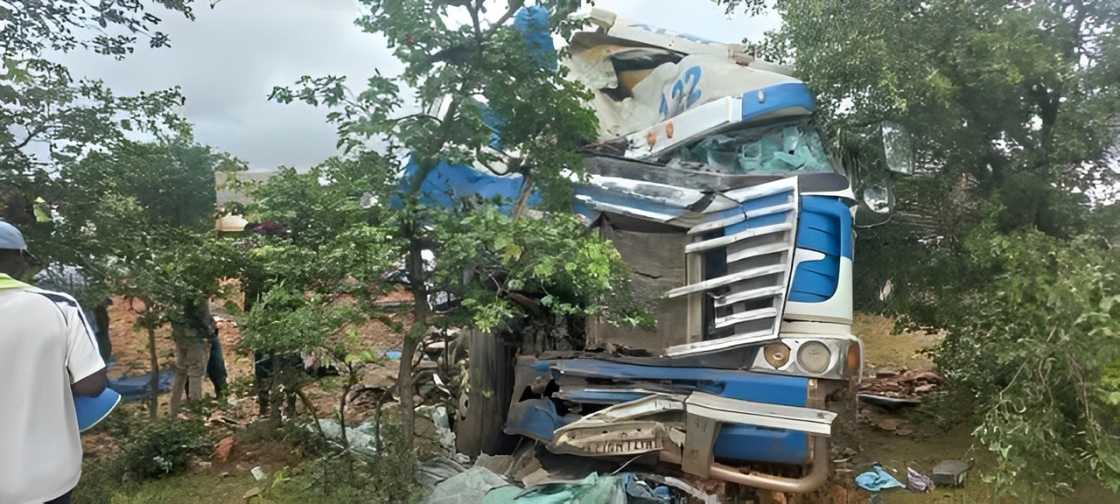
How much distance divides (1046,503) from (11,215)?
7.27 m

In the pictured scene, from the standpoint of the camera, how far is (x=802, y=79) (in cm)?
555

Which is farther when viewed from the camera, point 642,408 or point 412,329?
point 642,408

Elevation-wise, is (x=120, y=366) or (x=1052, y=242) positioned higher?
(x=1052, y=242)

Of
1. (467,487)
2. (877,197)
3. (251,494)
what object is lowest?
(251,494)

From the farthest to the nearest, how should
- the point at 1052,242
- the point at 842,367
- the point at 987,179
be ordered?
the point at 987,179, the point at 1052,242, the point at 842,367

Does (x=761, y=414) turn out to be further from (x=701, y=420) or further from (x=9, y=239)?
(x=9, y=239)

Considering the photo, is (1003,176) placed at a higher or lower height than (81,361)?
higher

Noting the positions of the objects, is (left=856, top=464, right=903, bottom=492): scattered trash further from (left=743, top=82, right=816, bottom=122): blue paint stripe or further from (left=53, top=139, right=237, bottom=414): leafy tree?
(left=53, top=139, right=237, bottom=414): leafy tree

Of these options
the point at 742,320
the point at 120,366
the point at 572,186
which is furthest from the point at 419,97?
the point at 120,366

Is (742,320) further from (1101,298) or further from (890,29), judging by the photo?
(890,29)

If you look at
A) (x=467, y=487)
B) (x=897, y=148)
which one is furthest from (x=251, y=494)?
(x=897, y=148)

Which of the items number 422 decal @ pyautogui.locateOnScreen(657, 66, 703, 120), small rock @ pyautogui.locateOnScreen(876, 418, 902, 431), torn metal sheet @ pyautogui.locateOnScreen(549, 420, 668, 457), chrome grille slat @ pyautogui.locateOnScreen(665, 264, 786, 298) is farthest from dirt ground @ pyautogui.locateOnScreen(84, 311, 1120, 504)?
number 422 decal @ pyautogui.locateOnScreen(657, 66, 703, 120)

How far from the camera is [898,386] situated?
9.35 metres

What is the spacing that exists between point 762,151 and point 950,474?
301 centimetres
